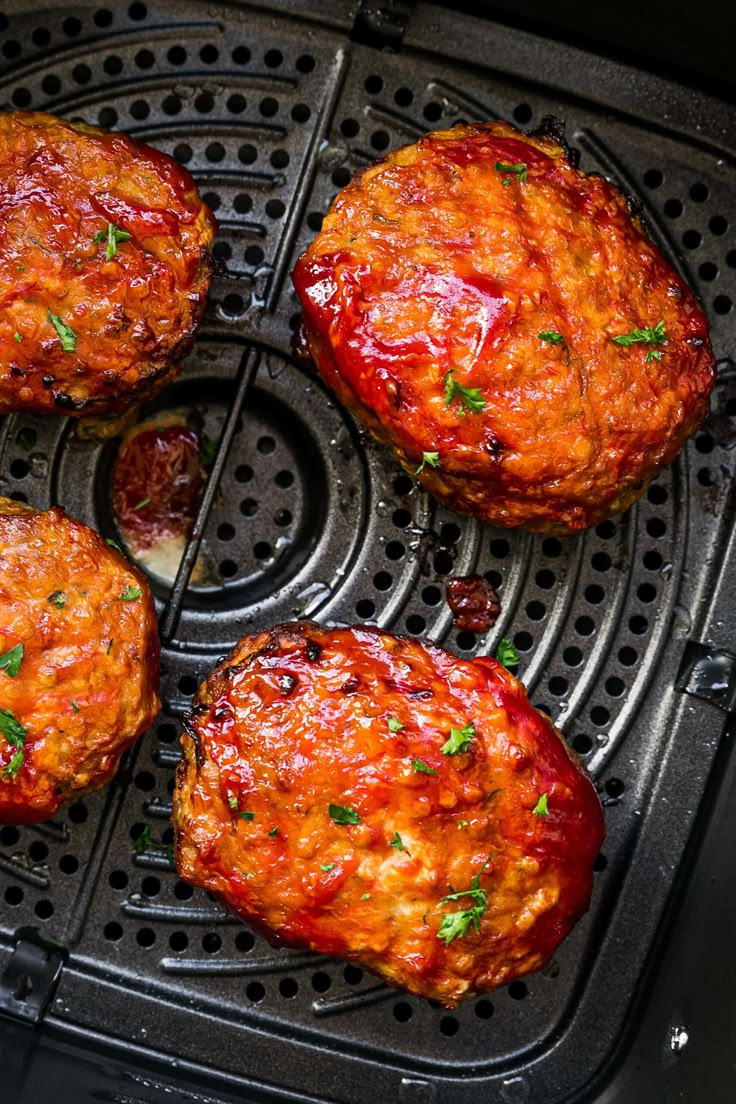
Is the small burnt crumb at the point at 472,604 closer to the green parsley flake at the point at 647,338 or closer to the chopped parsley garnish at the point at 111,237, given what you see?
the green parsley flake at the point at 647,338

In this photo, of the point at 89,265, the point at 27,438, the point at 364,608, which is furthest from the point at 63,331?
the point at 364,608

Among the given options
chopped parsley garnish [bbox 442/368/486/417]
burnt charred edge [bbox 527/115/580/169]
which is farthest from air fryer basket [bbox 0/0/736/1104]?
chopped parsley garnish [bbox 442/368/486/417]

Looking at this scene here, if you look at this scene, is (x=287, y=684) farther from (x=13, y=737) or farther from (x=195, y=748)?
(x=13, y=737)

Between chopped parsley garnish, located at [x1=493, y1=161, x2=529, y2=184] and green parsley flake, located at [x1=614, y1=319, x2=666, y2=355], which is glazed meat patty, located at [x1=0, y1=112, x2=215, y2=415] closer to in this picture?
chopped parsley garnish, located at [x1=493, y1=161, x2=529, y2=184]

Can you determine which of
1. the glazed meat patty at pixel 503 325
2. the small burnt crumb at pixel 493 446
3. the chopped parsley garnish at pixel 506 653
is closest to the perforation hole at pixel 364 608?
the chopped parsley garnish at pixel 506 653

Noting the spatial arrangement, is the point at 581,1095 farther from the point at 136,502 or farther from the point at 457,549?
the point at 136,502
